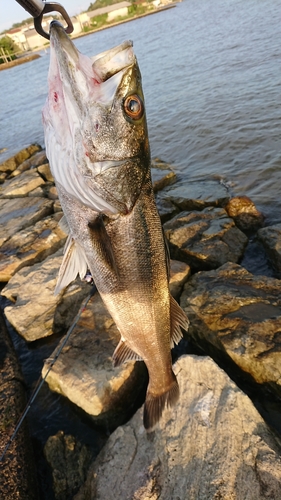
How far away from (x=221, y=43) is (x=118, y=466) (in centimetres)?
2467

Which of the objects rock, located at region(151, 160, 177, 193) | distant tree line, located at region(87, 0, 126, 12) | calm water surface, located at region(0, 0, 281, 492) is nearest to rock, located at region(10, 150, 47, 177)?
calm water surface, located at region(0, 0, 281, 492)

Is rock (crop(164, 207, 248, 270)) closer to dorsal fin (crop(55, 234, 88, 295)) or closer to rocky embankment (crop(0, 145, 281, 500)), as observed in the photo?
rocky embankment (crop(0, 145, 281, 500))

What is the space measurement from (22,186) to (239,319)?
7.99 metres

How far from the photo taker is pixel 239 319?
3945 mm

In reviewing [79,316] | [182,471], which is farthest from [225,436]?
[79,316]

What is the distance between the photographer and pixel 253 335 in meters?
3.71

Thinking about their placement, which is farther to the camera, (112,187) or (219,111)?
(219,111)

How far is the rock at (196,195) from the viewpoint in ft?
23.6

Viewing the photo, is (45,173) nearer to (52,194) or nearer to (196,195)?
(52,194)

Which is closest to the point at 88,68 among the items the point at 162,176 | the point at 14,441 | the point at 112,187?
the point at 112,187

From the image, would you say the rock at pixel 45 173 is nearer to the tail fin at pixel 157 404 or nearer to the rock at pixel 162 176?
the rock at pixel 162 176

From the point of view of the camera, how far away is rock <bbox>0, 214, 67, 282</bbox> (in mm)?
6367

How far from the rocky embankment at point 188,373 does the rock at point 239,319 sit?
0.01 meters

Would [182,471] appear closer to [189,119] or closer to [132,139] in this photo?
[132,139]
